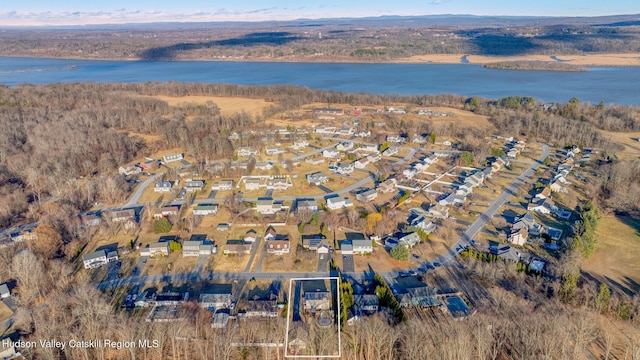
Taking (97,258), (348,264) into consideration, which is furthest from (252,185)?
(348,264)

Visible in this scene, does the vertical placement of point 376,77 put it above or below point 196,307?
above

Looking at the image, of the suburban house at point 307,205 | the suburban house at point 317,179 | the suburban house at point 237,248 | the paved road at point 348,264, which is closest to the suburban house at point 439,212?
the paved road at point 348,264

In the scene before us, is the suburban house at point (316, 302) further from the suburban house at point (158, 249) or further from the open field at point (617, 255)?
the open field at point (617, 255)

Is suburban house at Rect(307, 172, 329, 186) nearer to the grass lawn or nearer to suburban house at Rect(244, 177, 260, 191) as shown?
suburban house at Rect(244, 177, 260, 191)

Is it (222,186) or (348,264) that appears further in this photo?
(222,186)

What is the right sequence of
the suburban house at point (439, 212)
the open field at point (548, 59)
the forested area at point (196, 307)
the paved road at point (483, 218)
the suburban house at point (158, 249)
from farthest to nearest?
the open field at point (548, 59), the suburban house at point (439, 212), the suburban house at point (158, 249), the paved road at point (483, 218), the forested area at point (196, 307)

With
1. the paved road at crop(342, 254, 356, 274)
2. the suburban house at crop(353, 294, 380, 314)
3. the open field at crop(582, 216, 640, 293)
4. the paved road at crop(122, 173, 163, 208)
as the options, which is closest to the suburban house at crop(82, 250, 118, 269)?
the paved road at crop(122, 173, 163, 208)

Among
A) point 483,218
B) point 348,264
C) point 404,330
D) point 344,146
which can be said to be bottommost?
point 348,264

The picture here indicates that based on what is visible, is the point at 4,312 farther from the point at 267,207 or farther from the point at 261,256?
the point at 267,207
